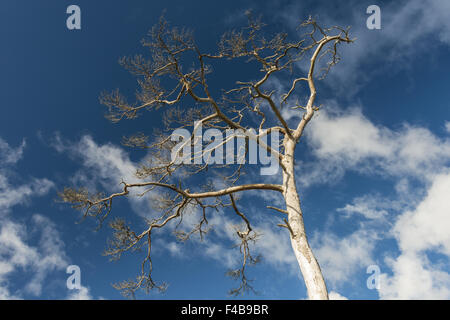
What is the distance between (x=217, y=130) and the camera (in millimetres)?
7391

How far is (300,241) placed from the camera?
198 inches

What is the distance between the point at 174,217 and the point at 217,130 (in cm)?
249

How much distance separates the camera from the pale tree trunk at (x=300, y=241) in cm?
439

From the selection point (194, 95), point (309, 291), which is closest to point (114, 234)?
point (194, 95)

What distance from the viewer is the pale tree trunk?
4.39 metres
